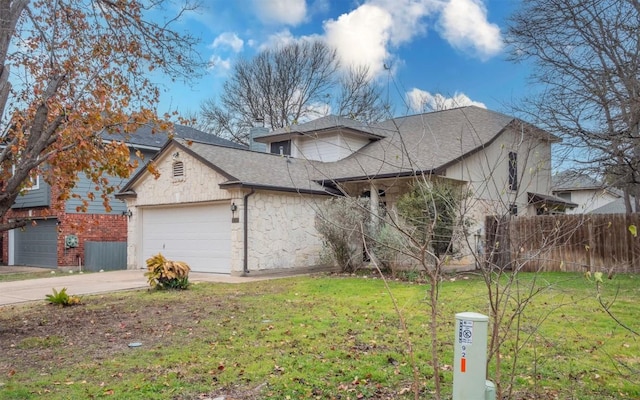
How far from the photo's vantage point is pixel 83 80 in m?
9.15

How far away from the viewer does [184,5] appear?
8820mm

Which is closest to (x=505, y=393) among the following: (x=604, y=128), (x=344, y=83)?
(x=604, y=128)

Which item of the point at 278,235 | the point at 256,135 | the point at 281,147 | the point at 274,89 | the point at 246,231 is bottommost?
the point at 278,235

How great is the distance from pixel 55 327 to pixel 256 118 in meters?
28.1

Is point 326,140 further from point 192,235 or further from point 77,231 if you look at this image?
point 77,231

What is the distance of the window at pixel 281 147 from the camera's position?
69.6 ft

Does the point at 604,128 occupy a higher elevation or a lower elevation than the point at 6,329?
higher

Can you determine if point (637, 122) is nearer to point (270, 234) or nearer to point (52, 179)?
point (270, 234)

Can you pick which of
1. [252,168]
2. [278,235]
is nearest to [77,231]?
[252,168]

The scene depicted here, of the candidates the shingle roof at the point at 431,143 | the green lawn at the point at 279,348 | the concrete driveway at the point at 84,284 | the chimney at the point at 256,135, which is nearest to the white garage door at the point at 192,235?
the concrete driveway at the point at 84,284

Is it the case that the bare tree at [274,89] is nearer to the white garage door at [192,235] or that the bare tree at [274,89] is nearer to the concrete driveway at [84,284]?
the white garage door at [192,235]

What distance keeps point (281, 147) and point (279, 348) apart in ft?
53.2

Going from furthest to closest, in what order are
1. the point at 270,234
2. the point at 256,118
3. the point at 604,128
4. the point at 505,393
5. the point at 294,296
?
the point at 256,118
the point at 270,234
the point at 604,128
the point at 294,296
the point at 505,393

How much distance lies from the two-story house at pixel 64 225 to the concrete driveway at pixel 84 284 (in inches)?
151
